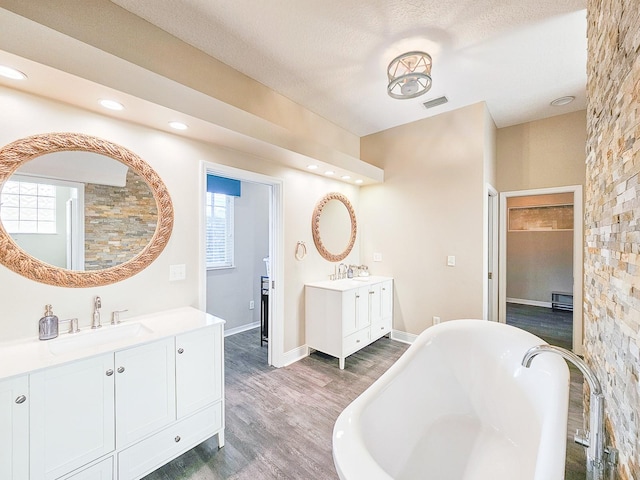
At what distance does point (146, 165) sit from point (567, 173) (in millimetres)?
4600

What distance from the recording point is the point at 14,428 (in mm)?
1192

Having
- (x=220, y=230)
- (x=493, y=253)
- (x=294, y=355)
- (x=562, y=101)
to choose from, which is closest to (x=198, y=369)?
(x=294, y=355)

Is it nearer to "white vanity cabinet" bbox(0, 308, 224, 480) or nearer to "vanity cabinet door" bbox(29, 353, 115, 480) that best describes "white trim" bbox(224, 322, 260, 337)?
"white vanity cabinet" bbox(0, 308, 224, 480)

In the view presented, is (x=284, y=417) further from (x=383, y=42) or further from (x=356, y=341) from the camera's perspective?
(x=383, y=42)

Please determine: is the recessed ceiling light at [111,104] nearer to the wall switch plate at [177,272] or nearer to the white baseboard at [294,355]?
the wall switch plate at [177,272]

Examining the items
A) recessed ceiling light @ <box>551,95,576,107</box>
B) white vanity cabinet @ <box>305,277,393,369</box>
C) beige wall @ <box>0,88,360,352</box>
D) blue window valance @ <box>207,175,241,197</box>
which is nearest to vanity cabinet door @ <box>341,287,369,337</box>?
white vanity cabinet @ <box>305,277,393,369</box>

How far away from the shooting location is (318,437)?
200cm

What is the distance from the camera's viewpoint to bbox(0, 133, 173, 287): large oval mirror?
1574mm

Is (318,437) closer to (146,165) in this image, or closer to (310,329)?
(310,329)

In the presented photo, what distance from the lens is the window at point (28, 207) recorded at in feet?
5.08

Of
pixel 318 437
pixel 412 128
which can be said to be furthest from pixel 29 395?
pixel 412 128

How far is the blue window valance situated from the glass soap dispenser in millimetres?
2397

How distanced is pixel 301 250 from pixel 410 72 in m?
2.10

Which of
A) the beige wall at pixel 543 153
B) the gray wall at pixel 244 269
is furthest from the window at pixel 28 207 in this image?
the beige wall at pixel 543 153
